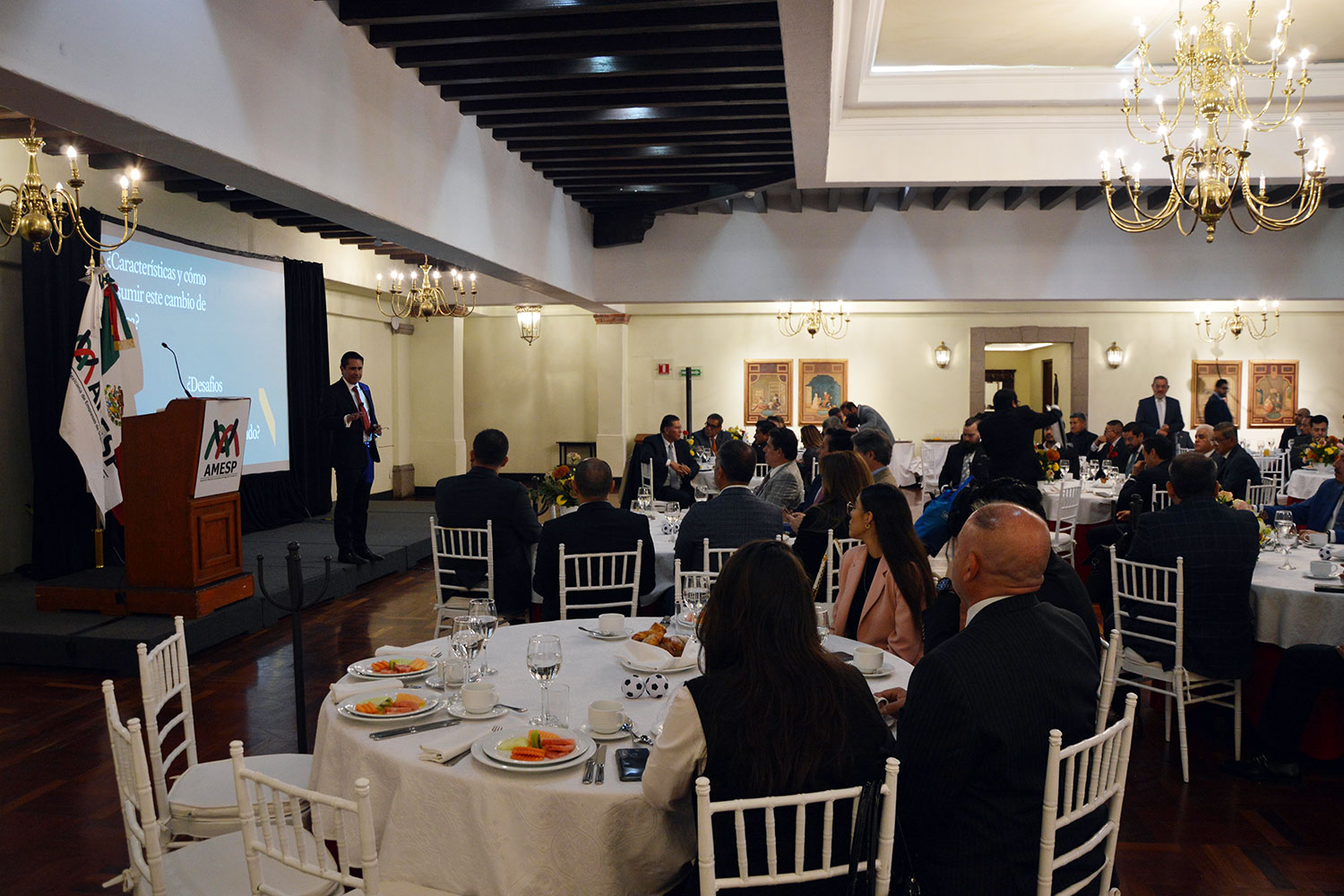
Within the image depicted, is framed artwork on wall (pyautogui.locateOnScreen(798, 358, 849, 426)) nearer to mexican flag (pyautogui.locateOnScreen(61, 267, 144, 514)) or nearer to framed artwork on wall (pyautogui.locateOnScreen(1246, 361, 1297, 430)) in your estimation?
framed artwork on wall (pyautogui.locateOnScreen(1246, 361, 1297, 430))

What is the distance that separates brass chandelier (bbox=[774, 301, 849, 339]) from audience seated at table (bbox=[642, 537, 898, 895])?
46.1ft

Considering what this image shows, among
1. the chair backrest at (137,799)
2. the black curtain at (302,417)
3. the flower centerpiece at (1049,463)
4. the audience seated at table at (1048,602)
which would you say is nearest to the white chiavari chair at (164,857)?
the chair backrest at (137,799)

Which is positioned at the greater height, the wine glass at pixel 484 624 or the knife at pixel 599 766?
the wine glass at pixel 484 624

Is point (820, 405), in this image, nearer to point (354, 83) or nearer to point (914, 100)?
point (914, 100)

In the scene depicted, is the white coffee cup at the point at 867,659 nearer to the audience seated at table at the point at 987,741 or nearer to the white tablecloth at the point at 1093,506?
the audience seated at table at the point at 987,741

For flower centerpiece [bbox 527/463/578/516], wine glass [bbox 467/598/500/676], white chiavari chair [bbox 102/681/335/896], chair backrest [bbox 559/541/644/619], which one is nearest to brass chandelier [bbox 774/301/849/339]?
flower centerpiece [bbox 527/463/578/516]

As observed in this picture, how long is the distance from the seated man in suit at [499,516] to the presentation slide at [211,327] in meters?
3.60

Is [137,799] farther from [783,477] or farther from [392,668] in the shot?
[783,477]

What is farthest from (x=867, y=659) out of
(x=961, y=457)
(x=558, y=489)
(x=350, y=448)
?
(x=961, y=457)

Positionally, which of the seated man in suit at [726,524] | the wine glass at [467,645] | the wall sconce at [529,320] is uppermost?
the wall sconce at [529,320]

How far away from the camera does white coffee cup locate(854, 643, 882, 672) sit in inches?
115

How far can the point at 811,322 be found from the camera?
1569 centimetres

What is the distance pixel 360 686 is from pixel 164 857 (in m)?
0.65

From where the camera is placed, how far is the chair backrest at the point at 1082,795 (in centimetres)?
188
